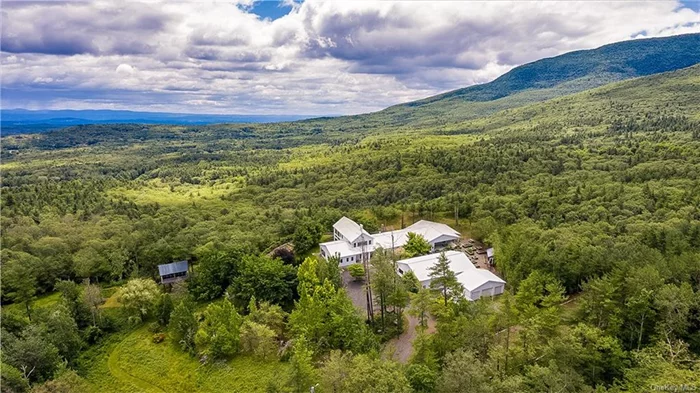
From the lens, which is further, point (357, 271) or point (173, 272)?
point (173, 272)

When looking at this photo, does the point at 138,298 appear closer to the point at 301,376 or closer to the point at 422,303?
the point at 301,376

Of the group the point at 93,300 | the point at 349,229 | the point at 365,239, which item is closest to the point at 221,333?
the point at 93,300

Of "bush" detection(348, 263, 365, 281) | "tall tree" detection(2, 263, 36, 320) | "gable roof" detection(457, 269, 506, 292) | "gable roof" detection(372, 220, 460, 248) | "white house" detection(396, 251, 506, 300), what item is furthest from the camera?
"gable roof" detection(372, 220, 460, 248)

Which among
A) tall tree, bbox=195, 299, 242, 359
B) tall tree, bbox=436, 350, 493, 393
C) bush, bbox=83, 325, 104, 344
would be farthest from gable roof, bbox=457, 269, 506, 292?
bush, bbox=83, 325, 104, 344

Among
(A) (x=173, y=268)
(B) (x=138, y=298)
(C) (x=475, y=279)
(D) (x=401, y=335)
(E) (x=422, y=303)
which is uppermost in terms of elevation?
(E) (x=422, y=303)

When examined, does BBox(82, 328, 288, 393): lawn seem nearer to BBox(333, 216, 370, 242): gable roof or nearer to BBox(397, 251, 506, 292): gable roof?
BBox(397, 251, 506, 292): gable roof

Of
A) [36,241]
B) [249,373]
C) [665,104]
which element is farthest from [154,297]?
[665,104]
